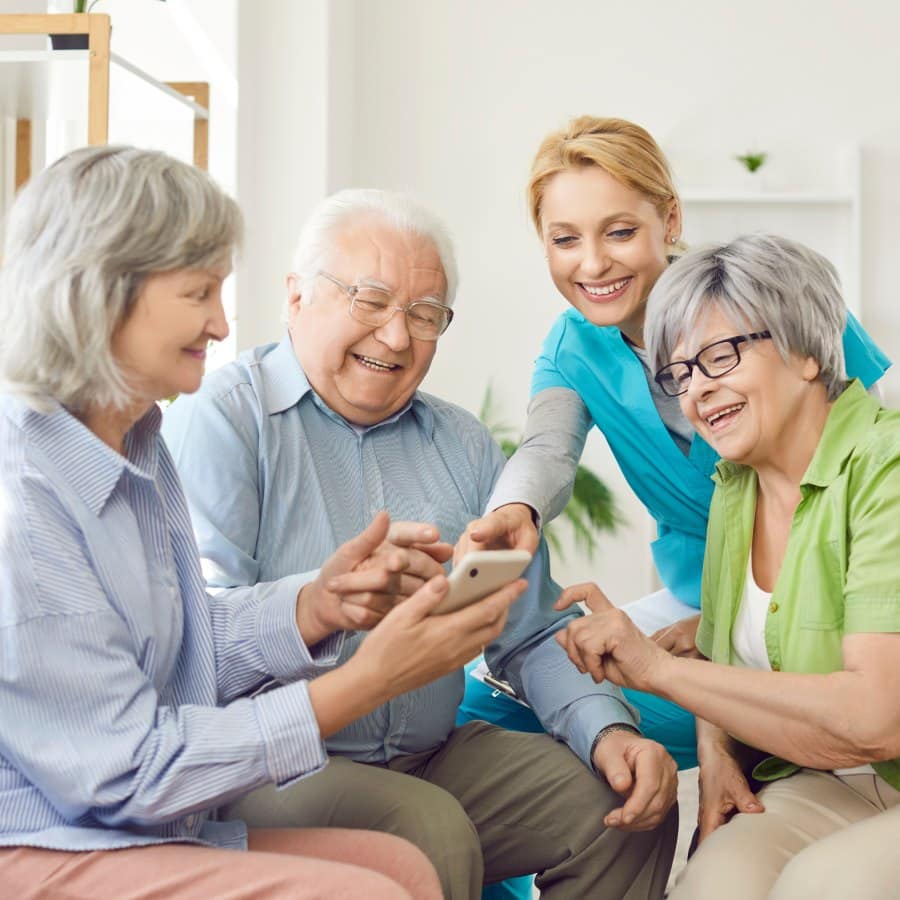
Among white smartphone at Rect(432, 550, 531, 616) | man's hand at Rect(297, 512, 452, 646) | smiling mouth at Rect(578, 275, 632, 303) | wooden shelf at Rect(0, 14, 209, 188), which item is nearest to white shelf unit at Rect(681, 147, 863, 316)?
wooden shelf at Rect(0, 14, 209, 188)

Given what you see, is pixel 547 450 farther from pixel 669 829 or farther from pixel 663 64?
pixel 663 64

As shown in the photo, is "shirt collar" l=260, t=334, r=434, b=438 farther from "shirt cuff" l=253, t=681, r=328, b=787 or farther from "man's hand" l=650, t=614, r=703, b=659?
"shirt cuff" l=253, t=681, r=328, b=787

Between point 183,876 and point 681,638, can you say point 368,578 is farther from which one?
point 681,638

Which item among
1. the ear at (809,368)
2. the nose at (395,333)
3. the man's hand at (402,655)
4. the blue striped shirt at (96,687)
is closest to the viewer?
the blue striped shirt at (96,687)

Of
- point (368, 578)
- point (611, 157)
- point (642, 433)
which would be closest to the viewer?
point (368, 578)

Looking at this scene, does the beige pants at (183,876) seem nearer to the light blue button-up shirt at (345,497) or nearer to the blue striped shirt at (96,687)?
the blue striped shirt at (96,687)

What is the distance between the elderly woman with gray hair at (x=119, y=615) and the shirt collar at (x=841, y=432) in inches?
25.8

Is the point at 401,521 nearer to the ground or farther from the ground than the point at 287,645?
farther from the ground

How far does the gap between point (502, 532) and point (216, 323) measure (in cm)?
66

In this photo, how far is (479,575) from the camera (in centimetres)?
145

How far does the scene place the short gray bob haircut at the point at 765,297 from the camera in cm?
191

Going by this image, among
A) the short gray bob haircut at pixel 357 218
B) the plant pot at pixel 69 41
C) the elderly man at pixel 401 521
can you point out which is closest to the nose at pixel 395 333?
the elderly man at pixel 401 521

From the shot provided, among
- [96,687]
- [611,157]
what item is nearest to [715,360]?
[611,157]

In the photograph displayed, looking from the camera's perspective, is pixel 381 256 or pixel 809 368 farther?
pixel 381 256
